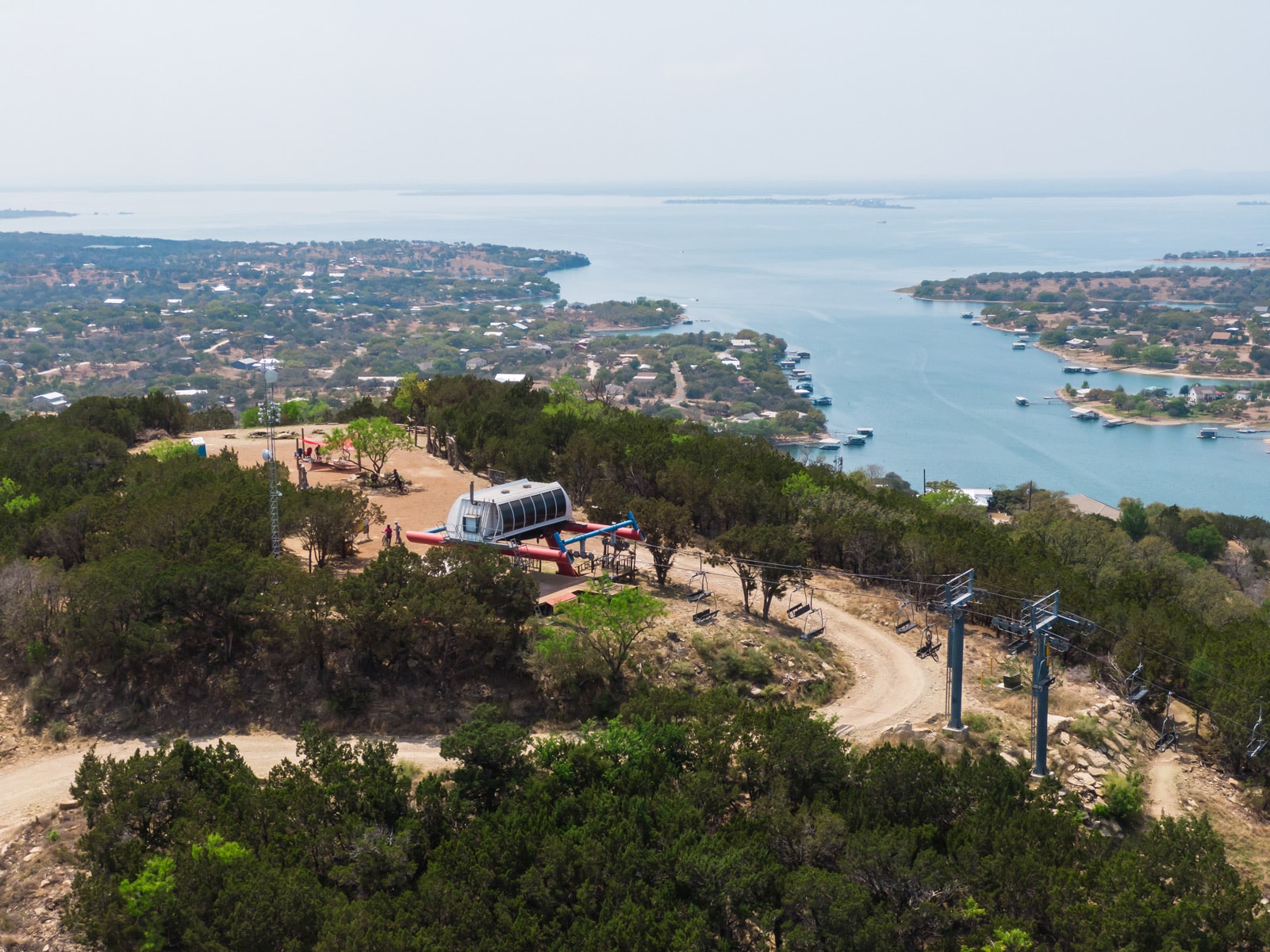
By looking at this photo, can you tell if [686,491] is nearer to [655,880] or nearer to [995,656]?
[995,656]

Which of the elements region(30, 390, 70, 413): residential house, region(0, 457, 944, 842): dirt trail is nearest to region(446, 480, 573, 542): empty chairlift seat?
region(0, 457, 944, 842): dirt trail

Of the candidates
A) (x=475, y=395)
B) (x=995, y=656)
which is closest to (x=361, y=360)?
(x=475, y=395)

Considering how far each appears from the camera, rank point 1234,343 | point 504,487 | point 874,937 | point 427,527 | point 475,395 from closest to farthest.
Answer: point 874,937 → point 504,487 → point 427,527 → point 475,395 → point 1234,343

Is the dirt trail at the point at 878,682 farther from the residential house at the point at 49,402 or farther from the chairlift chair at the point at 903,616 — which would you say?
the residential house at the point at 49,402

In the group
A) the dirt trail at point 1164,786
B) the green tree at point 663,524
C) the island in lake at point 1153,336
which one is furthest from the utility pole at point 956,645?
the island in lake at point 1153,336

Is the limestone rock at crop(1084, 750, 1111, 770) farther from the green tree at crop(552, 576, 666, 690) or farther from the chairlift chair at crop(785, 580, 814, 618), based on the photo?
the green tree at crop(552, 576, 666, 690)
